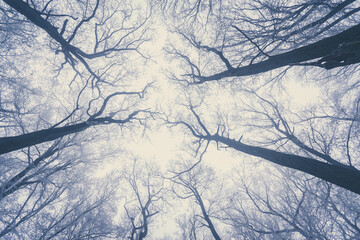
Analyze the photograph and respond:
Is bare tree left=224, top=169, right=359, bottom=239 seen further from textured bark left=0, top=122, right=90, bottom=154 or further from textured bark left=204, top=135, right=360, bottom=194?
textured bark left=0, top=122, right=90, bottom=154

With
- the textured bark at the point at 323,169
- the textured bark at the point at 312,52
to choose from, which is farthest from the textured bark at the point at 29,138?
the textured bark at the point at 323,169

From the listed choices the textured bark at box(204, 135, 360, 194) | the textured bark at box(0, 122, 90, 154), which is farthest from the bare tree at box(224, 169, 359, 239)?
the textured bark at box(0, 122, 90, 154)

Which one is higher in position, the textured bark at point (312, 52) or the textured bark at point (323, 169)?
the textured bark at point (312, 52)

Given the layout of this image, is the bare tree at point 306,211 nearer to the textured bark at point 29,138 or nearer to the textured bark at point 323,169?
the textured bark at point 323,169

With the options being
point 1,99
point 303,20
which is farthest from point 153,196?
point 303,20

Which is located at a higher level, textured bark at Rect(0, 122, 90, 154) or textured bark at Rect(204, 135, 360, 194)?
textured bark at Rect(0, 122, 90, 154)

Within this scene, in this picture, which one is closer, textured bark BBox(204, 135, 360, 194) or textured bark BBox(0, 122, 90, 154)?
textured bark BBox(204, 135, 360, 194)

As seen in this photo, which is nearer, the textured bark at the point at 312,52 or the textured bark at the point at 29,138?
the textured bark at the point at 312,52

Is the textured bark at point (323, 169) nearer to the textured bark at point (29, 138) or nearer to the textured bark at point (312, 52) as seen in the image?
the textured bark at point (312, 52)

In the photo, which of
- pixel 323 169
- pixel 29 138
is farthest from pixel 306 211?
pixel 29 138

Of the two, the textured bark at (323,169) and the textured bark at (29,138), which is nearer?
the textured bark at (323,169)

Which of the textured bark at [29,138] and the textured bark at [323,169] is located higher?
the textured bark at [29,138]

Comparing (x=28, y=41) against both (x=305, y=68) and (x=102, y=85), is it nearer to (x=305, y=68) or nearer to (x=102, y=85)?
(x=102, y=85)

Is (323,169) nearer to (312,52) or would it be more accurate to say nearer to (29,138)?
(312,52)
